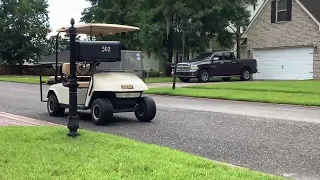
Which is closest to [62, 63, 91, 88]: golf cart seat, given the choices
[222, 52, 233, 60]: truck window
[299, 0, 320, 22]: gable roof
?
[222, 52, 233, 60]: truck window

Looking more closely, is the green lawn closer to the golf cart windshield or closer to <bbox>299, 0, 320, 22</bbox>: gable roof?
the golf cart windshield

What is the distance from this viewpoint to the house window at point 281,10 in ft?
98.7

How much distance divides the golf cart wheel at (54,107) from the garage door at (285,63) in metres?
20.8

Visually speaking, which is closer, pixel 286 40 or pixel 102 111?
pixel 102 111

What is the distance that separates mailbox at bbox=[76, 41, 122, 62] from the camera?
7.83 meters

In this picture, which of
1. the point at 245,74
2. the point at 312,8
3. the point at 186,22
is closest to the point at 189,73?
the point at 245,74

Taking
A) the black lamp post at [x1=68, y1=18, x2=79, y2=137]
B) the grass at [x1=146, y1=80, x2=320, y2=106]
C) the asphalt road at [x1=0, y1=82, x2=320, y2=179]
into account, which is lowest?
the asphalt road at [x1=0, y1=82, x2=320, y2=179]

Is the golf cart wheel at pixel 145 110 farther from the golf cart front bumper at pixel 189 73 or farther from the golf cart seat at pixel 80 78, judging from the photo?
the golf cart front bumper at pixel 189 73

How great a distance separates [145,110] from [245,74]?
1964cm

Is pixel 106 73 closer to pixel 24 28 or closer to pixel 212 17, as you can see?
pixel 212 17

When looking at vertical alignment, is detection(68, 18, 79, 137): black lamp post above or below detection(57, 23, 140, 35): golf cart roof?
below

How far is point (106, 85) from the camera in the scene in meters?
9.82

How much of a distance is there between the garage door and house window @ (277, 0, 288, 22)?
2209mm

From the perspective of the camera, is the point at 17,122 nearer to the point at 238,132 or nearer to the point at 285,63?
the point at 238,132
